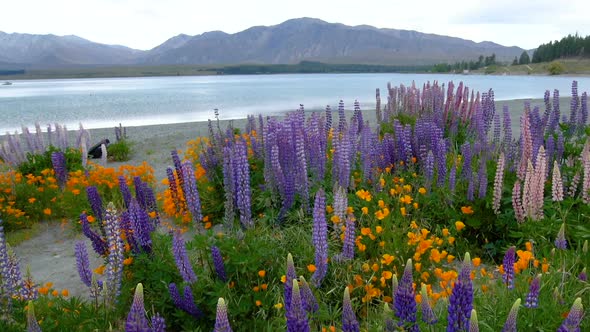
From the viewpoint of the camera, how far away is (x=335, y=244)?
468 centimetres

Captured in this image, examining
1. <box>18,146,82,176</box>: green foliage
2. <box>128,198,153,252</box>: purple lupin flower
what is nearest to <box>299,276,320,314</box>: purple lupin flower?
<box>128,198,153,252</box>: purple lupin flower

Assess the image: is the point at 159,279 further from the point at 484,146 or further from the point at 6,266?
the point at 484,146

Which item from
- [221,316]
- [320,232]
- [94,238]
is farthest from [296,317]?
[94,238]

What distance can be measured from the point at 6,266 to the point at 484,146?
21.1ft

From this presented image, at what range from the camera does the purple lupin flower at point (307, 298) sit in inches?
100

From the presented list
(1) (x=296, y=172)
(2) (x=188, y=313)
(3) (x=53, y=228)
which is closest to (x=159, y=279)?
(2) (x=188, y=313)

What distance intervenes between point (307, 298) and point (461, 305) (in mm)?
966

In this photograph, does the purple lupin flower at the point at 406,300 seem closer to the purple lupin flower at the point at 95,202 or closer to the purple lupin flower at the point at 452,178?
A: the purple lupin flower at the point at 452,178

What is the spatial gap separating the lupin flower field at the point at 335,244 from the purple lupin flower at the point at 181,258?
0.5 inches

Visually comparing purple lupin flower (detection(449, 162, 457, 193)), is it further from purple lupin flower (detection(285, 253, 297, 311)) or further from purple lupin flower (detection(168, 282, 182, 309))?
purple lupin flower (detection(168, 282, 182, 309))

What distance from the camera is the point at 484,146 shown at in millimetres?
6941

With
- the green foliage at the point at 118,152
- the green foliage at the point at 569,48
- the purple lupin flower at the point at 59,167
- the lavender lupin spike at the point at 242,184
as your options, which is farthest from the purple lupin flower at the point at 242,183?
the green foliage at the point at 569,48

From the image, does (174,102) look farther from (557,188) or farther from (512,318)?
(512,318)

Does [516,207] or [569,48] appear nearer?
[516,207]
